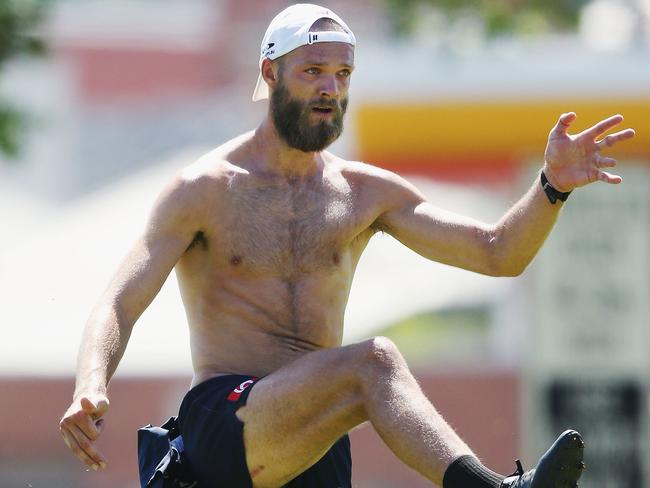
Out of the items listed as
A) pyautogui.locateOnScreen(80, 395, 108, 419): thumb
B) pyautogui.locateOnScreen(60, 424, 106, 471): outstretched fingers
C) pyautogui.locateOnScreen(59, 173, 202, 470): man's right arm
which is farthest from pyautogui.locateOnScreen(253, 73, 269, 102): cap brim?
pyautogui.locateOnScreen(60, 424, 106, 471): outstretched fingers

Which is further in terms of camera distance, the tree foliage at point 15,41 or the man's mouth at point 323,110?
the tree foliage at point 15,41

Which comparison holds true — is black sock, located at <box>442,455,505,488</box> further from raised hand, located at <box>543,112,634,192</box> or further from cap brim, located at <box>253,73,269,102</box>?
cap brim, located at <box>253,73,269,102</box>

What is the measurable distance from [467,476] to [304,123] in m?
1.60

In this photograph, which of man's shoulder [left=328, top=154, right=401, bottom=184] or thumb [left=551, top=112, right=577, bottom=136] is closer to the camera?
thumb [left=551, top=112, right=577, bottom=136]

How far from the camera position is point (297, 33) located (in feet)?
22.0

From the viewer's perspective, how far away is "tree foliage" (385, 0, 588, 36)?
16641mm

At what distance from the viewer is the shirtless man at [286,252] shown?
634 centimetres

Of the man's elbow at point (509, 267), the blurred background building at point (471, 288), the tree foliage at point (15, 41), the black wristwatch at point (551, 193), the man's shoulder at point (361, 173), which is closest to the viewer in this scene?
the black wristwatch at point (551, 193)

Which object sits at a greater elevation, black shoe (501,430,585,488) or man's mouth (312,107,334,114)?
man's mouth (312,107,334,114)

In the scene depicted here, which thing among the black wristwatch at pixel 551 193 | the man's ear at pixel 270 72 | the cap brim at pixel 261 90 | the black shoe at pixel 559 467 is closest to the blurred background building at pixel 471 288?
the cap brim at pixel 261 90

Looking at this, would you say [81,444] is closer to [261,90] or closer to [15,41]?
[261,90]

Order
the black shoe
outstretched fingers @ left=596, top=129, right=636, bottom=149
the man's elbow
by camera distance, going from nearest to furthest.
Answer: the black shoe
outstretched fingers @ left=596, top=129, right=636, bottom=149
the man's elbow

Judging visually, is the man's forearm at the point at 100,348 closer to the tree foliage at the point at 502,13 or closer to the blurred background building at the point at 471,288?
the blurred background building at the point at 471,288

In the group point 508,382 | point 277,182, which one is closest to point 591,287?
point 508,382
